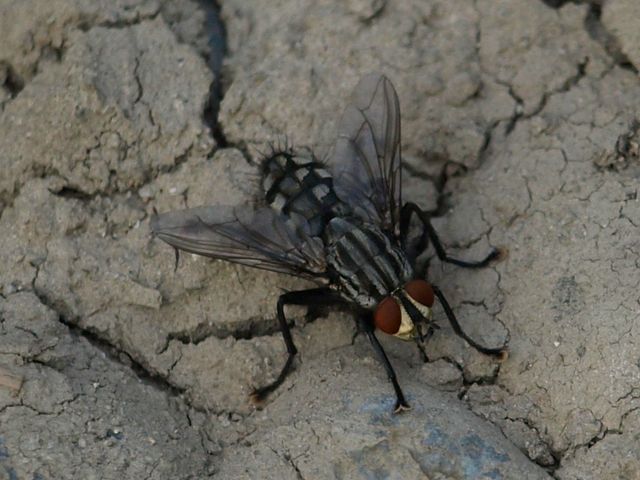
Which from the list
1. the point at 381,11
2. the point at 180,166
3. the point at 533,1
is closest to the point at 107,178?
the point at 180,166

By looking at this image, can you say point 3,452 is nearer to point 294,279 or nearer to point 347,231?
point 294,279

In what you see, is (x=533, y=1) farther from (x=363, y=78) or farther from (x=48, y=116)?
(x=48, y=116)

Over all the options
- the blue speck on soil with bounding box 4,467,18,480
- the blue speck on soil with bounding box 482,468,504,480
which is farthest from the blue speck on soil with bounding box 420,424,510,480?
the blue speck on soil with bounding box 4,467,18,480

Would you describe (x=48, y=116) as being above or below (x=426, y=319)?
above

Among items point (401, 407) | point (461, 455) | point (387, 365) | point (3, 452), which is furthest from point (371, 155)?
point (3, 452)

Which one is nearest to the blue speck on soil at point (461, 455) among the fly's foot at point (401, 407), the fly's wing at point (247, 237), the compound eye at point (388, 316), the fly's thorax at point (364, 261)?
the fly's foot at point (401, 407)

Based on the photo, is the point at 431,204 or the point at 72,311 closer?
the point at 72,311

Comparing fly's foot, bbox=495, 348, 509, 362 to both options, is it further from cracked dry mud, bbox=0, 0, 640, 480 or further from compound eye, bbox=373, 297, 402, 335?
compound eye, bbox=373, 297, 402, 335

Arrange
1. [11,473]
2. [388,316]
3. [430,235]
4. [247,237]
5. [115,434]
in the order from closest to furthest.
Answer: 1. [11,473]
2. [115,434]
3. [388,316]
4. [247,237]
5. [430,235]
